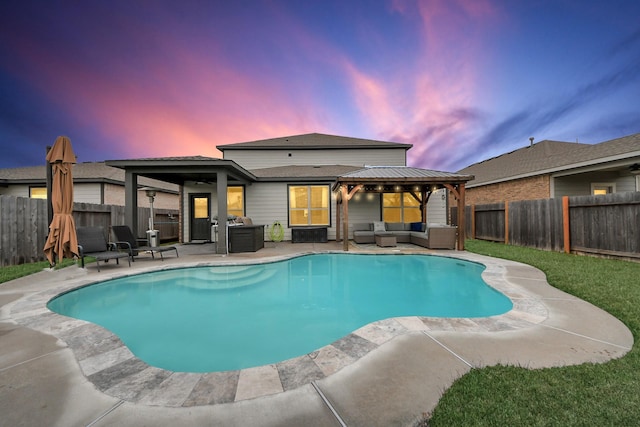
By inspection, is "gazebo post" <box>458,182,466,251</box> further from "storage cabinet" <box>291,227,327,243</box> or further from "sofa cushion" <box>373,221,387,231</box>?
"storage cabinet" <box>291,227,327,243</box>

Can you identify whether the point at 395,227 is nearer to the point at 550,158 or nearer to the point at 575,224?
the point at 575,224

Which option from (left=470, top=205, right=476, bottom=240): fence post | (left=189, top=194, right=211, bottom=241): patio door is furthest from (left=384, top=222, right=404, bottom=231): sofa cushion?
(left=189, top=194, right=211, bottom=241): patio door

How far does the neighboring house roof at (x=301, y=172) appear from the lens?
11.4m

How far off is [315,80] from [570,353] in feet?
45.3

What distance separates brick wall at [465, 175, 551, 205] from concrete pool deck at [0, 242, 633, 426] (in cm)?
1126

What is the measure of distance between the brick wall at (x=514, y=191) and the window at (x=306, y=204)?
396 inches

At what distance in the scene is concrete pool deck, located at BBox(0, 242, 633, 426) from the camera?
4.66 feet

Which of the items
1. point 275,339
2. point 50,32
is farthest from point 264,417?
point 50,32

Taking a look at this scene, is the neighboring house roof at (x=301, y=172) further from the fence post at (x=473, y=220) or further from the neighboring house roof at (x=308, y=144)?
the fence post at (x=473, y=220)

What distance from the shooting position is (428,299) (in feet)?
14.3

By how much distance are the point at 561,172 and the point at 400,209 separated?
6.85m

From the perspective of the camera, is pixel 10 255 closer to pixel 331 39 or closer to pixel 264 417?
pixel 264 417

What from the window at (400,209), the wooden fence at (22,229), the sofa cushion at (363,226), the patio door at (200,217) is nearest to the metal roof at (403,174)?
the window at (400,209)

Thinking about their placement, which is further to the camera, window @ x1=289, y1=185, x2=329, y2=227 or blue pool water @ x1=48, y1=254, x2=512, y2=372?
A: window @ x1=289, y1=185, x2=329, y2=227
